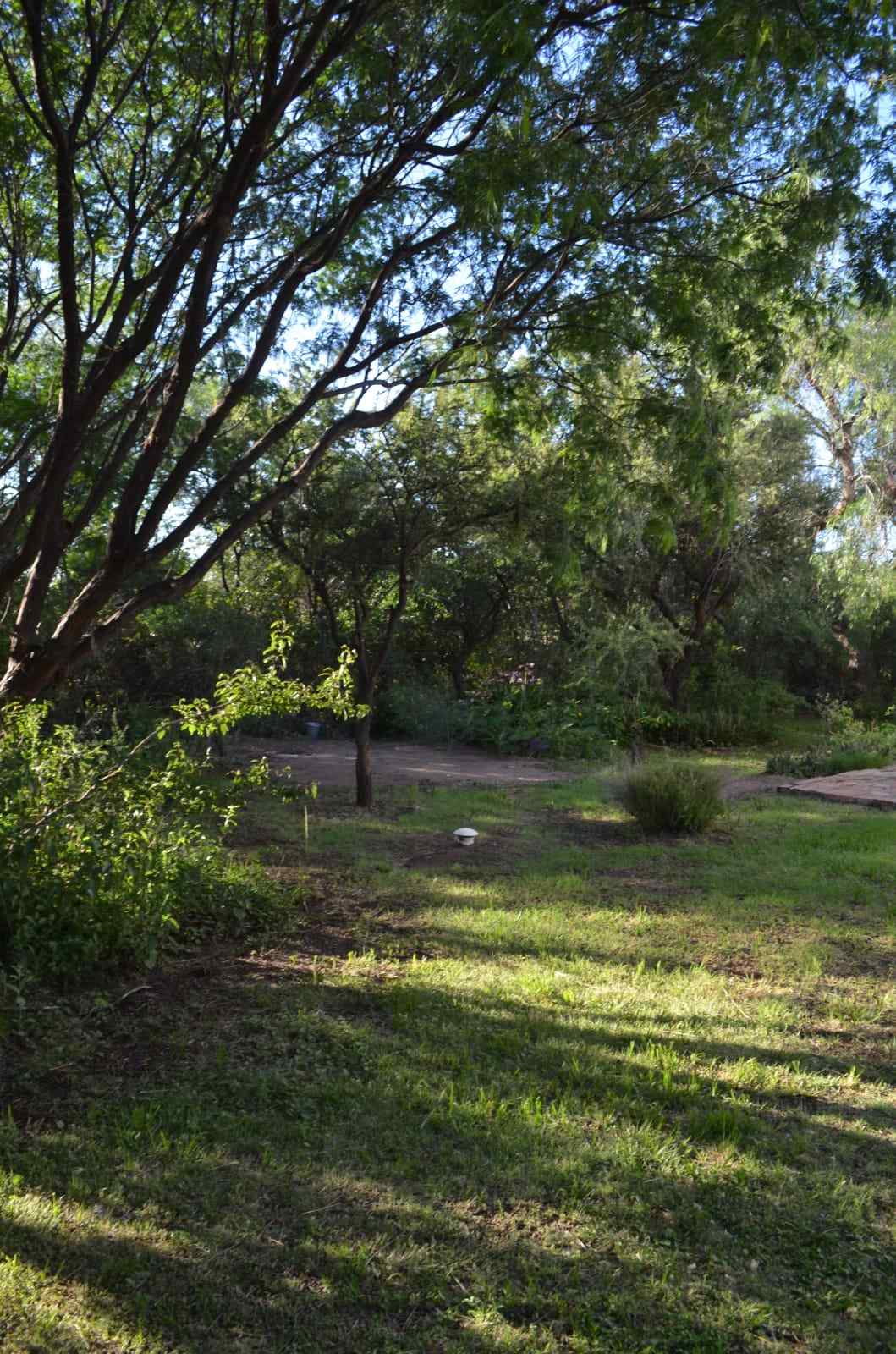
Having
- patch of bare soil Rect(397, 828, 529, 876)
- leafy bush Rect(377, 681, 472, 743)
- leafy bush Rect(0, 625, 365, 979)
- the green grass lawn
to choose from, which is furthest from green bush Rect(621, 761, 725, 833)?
leafy bush Rect(377, 681, 472, 743)

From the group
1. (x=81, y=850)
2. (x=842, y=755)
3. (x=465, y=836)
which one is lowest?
(x=465, y=836)

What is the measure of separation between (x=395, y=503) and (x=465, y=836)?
126 inches

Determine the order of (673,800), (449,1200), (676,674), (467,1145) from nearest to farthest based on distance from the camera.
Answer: (449,1200) < (467,1145) < (673,800) < (676,674)

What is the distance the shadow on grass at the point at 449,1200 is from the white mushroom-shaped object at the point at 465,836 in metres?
4.21

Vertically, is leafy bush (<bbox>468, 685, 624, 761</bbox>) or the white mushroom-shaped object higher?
leafy bush (<bbox>468, 685, 624, 761</bbox>)

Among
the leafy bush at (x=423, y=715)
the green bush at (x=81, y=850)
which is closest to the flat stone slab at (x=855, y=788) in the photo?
the leafy bush at (x=423, y=715)

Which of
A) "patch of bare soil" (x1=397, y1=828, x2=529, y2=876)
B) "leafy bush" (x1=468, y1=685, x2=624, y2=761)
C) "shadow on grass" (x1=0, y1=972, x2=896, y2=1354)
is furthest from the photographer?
"leafy bush" (x1=468, y1=685, x2=624, y2=761)

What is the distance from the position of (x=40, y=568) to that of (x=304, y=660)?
36.4ft

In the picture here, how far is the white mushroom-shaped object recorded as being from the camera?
8.35 metres

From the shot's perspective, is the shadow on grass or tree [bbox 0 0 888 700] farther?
tree [bbox 0 0 888 700]

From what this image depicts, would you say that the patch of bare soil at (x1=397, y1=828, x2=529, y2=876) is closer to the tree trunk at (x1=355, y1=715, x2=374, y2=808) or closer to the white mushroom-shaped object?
the white mushroom-shaped object

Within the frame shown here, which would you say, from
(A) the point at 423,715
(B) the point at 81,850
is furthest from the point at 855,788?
(B) the point at 81,850

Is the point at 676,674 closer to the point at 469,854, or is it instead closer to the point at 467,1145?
the point at 469,854

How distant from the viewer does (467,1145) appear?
324 cm
